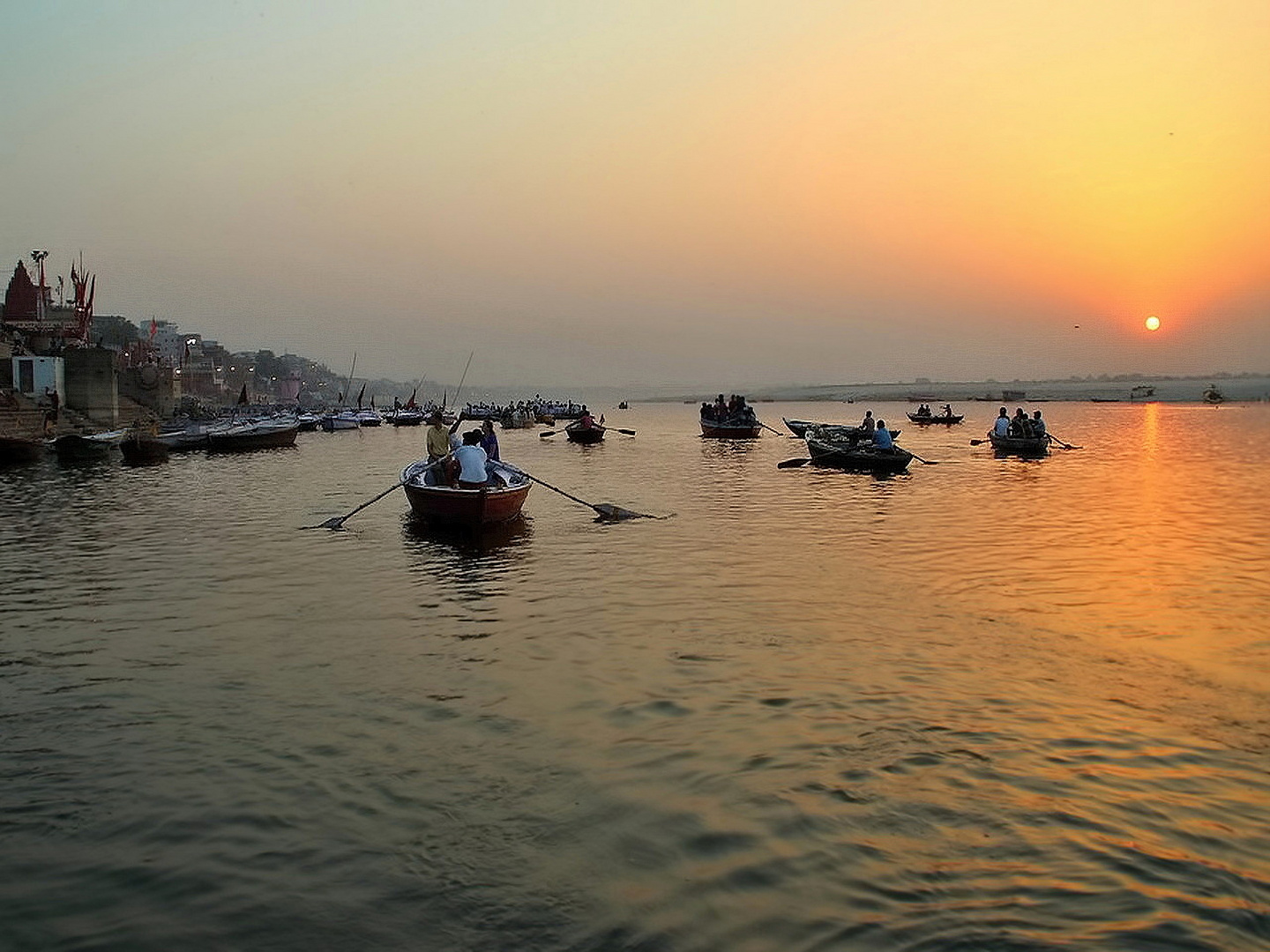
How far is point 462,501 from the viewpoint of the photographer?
1933cm

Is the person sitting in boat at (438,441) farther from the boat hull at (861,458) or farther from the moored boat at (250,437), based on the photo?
the moored boat at (250,437)

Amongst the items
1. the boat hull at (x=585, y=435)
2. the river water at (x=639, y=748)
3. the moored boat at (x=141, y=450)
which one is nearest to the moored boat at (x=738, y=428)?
the boat hull at (x=585, y=435)

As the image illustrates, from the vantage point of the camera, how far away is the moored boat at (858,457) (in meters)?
33.3

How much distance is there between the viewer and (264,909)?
5.20 m

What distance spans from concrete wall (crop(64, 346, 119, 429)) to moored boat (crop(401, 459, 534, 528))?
45.0 metres

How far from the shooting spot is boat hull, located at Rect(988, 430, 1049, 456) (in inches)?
1626

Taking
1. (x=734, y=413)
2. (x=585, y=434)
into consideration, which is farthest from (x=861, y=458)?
(x=585, y=434)

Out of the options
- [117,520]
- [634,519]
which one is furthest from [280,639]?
[117,520]

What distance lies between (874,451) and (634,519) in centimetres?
1396

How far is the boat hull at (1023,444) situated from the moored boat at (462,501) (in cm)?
2821

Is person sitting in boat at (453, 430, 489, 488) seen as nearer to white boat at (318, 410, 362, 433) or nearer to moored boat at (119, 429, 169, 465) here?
moored boat at (119, 429, 169, 465)

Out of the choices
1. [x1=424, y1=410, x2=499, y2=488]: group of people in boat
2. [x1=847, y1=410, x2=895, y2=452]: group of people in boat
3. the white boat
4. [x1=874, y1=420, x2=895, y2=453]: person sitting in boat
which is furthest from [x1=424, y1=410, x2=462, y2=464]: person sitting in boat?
the white boat

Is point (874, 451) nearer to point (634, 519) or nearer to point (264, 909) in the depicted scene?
point (634, 519)

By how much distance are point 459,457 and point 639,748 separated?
42.7 ft
